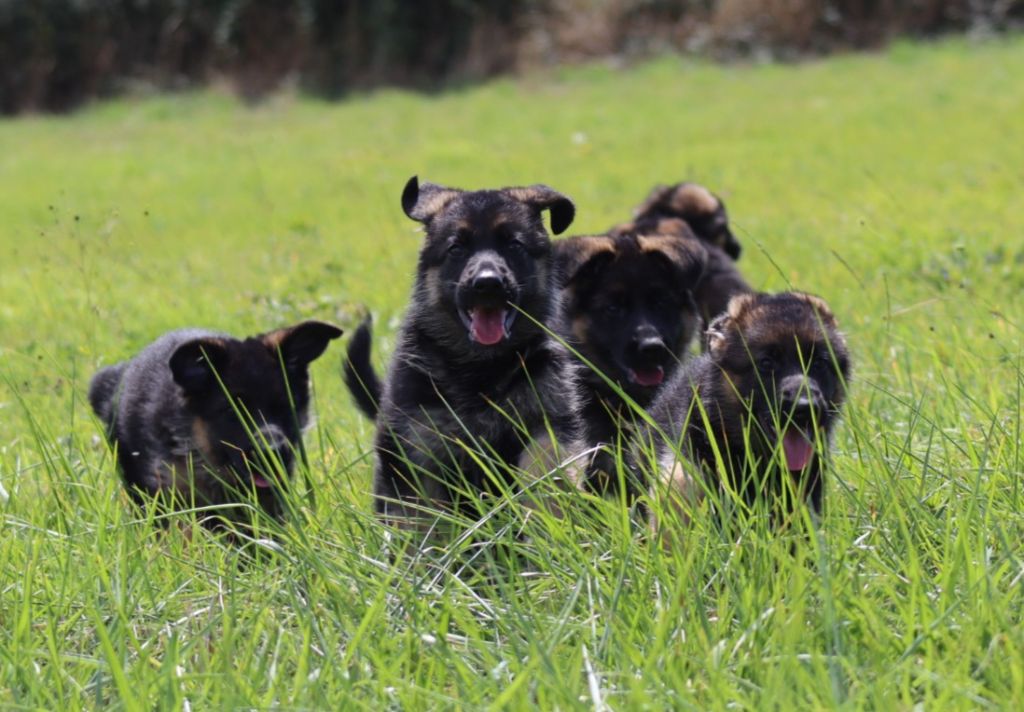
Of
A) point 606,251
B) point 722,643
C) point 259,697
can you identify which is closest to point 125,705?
point 259,697

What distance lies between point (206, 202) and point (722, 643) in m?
13.3

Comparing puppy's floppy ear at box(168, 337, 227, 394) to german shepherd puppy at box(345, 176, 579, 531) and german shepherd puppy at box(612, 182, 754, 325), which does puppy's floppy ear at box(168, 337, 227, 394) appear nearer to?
german shepherd puppy at box(345, 176, 579, 531)

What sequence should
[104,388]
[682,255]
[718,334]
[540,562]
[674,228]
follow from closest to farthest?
[540,562], [718,334], [682,255], [104,388], [674,228]

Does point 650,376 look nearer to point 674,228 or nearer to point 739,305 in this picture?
point 739,305

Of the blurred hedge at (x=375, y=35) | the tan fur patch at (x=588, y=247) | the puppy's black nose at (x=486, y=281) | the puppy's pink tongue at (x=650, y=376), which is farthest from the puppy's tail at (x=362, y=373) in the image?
the blurred hedge at (x=375, y=35)

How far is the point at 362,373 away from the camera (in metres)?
5.30

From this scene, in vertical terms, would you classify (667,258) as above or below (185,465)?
above

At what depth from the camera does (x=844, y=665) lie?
9.08 ft

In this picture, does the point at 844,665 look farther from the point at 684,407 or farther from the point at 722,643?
the point at 684,407

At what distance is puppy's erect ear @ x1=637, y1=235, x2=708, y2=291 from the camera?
5.59 metres

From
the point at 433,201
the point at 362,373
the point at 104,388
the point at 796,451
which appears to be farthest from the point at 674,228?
the point at 796,451

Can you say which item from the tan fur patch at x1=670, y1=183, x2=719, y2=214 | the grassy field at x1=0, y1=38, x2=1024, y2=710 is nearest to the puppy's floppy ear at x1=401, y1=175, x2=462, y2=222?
the grassy field at x1=0, y1=38, x2=1024, y2=710

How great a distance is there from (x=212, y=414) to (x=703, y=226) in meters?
3.07

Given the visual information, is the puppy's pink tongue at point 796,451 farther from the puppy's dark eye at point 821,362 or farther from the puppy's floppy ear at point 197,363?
the puppy's floppy ear at point 197,363
